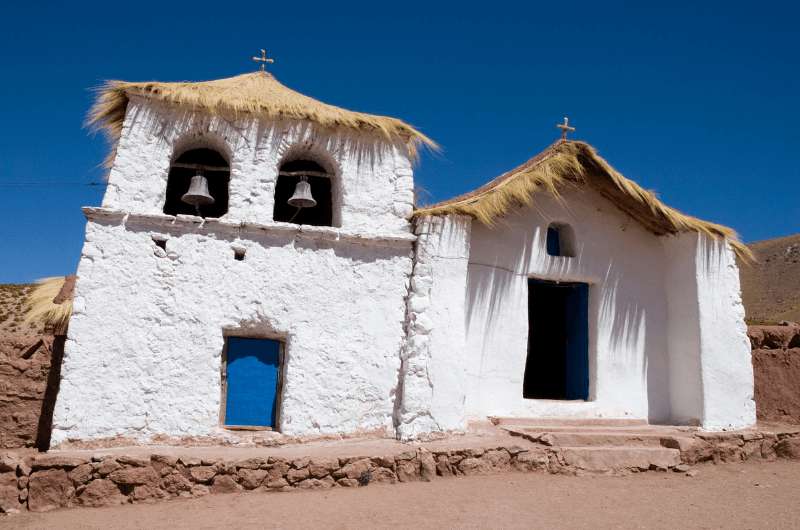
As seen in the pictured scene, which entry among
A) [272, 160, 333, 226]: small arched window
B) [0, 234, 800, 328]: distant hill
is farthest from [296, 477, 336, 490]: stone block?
[0, 234, 800, 328]: distant hill

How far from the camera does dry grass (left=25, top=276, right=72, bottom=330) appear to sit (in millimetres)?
9578

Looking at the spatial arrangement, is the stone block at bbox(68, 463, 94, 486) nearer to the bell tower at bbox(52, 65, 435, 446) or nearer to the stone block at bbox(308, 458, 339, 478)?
the bell tower at bbox(52, 65, 435, 446)

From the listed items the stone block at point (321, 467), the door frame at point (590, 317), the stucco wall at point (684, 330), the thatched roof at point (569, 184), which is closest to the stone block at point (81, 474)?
the stone block at point (321, 467)

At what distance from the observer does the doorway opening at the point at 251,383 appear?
8.14 m

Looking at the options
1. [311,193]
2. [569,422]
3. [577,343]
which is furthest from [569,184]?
[311,193]

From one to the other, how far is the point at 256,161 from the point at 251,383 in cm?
293

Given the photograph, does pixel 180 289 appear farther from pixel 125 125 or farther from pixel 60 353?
pixel 125 125

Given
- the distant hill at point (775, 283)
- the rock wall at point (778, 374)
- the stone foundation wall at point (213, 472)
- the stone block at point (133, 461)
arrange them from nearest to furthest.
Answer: the stone foundation wall at point (213, 472) < the stone block at point (133, 461) < the rock wall at point (778, 374) < the distant hill at point (775, 283)

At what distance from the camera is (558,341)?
36.7ft

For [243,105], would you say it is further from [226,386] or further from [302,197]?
[226,386]

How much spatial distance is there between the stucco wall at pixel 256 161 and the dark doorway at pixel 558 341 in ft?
8.93

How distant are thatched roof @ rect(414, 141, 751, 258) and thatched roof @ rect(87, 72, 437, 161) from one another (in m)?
1.10

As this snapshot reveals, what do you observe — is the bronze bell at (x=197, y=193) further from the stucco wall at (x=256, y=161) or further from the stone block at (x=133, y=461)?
the stone block at (x=133, y=461)

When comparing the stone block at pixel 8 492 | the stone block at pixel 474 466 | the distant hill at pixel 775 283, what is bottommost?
the stone block at pixel 8 492
